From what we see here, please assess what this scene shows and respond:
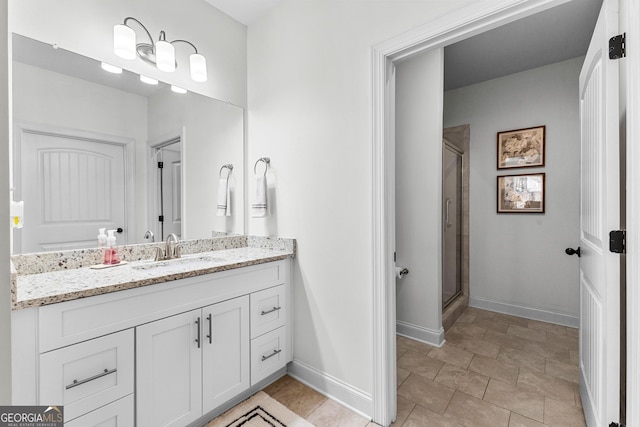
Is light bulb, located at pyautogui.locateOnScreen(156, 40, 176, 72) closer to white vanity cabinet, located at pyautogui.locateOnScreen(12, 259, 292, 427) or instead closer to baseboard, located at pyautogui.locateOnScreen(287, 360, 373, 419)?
white vanity cabinet, located at pyautogui.locateOnScreen(12, 259, 292, 427)

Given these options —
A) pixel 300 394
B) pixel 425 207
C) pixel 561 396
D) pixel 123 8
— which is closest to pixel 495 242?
pixel 425 207

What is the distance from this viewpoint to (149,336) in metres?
1.38

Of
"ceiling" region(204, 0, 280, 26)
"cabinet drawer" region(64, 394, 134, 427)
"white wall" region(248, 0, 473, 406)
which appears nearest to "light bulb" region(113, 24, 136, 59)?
"ceiling" region(204, 0, 280, 26)

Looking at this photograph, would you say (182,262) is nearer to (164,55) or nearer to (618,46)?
(164,55)

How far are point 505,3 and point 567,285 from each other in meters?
2.86

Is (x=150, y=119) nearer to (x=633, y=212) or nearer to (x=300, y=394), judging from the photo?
(x=300, y=394)

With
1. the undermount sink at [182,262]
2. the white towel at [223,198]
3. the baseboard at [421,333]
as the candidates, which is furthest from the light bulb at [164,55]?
the baseboard at [421,333]

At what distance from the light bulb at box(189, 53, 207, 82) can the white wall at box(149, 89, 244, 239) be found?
5.6 inches

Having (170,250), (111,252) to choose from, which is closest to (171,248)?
(170,250)

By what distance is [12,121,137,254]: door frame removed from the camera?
1433mm

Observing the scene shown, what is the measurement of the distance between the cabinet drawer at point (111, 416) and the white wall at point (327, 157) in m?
Answer: 1.02

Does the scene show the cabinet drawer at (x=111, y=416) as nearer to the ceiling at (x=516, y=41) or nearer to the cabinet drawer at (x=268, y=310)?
the cabinet drawer at (x=268, y=310)

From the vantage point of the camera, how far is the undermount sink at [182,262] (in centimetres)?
169

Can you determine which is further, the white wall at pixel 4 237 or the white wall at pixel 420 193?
the white wall at pixel 420 193
